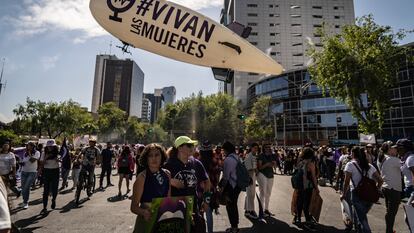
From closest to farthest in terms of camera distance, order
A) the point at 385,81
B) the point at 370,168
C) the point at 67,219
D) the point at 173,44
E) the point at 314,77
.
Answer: the point at 370,168 → the point at 173,44 → the point at 67,219 → the point at 385,81 → the point at 314,77

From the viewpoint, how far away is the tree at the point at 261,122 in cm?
4634

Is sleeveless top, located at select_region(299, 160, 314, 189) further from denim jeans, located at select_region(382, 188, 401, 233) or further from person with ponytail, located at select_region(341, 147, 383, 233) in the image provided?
denim jeans, located at select_region(382, 188, 401, 233)

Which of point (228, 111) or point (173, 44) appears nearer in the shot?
point (173, 44)

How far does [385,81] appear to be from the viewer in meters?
17.9

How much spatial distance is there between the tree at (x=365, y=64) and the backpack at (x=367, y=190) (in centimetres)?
1486

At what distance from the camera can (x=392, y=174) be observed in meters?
5.21

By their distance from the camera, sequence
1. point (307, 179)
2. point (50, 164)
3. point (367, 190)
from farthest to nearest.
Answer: point (50, 164) < point (307, 179) < point (367, 190)

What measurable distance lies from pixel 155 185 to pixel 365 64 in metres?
18.7

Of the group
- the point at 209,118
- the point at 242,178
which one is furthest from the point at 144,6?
the point at 209,118

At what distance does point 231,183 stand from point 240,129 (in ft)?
168

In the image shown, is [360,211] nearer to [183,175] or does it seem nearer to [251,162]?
[251,162]

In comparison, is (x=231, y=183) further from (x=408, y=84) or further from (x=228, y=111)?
(x=228, y=111)

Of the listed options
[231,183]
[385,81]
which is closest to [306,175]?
[231,183]

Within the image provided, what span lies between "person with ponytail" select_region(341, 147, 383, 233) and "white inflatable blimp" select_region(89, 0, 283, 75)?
2850 millimetres
